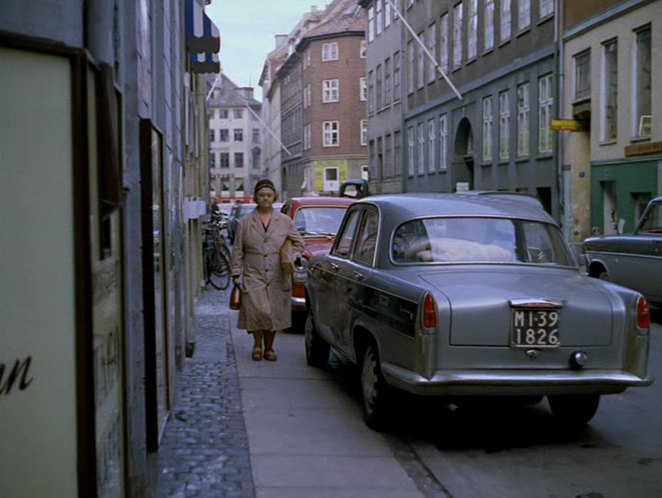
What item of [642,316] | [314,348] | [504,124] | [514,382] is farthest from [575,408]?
[504,124]

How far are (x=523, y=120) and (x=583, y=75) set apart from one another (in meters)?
5.16

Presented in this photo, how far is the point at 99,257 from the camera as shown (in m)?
3.75

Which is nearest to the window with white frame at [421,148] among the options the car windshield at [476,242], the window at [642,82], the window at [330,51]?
the window at [642,82]

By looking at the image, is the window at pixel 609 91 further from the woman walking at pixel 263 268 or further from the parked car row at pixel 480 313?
the parked car row at pixel 480 313

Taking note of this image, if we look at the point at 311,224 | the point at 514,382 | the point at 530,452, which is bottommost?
the point at 530,452

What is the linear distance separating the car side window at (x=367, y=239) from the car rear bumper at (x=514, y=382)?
1696 millimetres

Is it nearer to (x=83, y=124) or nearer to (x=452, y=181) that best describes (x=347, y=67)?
(x=452, y=181)

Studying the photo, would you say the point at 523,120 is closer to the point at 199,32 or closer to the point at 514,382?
the point at 199,32

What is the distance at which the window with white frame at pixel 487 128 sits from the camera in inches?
1523

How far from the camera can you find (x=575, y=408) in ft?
25.7

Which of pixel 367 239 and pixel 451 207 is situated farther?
pixel 367 239

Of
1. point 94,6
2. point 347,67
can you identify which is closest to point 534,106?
point 94,6

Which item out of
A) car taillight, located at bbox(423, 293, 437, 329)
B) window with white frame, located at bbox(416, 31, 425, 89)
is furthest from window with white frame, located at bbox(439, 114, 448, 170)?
car taillight, located at bbox(423, 293, 437, 329)

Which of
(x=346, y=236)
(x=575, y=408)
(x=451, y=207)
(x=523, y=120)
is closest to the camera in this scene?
(x=575, y=408)
